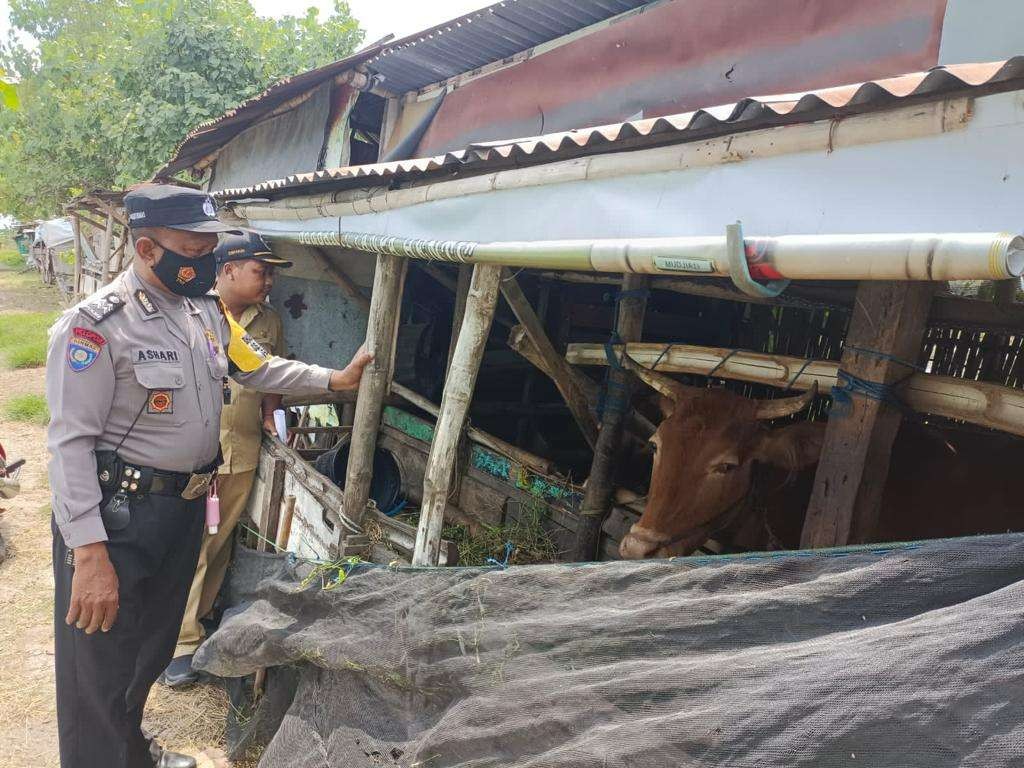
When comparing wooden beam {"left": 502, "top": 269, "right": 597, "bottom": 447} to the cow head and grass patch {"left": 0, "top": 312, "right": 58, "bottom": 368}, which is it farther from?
grass patch {"left": 0, "top": 312, "right": 58, "bottom": 368}

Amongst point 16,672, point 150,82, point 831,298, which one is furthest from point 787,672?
point 150,82

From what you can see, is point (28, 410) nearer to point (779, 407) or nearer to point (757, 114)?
point (779, 407)

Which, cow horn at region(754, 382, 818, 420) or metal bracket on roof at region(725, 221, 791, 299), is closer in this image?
metal bracket on roof at region(725, 221, 791, 299)

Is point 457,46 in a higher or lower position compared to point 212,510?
higher

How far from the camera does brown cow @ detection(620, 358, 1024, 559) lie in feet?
9.68

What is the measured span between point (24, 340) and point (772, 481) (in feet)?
57.9

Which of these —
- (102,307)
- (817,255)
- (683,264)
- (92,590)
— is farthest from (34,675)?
(817,255)

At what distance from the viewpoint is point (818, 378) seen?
2.48 metres

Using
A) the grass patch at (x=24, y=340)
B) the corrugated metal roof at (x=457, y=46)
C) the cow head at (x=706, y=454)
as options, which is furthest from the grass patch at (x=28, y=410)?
the cow head at (x=706, y=454)

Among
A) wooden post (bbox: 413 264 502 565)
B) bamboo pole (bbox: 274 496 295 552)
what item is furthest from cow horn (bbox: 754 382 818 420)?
bamboo pole (bbox: 274 496 295 552)

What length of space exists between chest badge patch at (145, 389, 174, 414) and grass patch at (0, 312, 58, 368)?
13.4 meters

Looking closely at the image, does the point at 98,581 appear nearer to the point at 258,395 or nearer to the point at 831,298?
the point at 258,395

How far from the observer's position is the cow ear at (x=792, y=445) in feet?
10.0

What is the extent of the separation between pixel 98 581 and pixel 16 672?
9.28 feet
